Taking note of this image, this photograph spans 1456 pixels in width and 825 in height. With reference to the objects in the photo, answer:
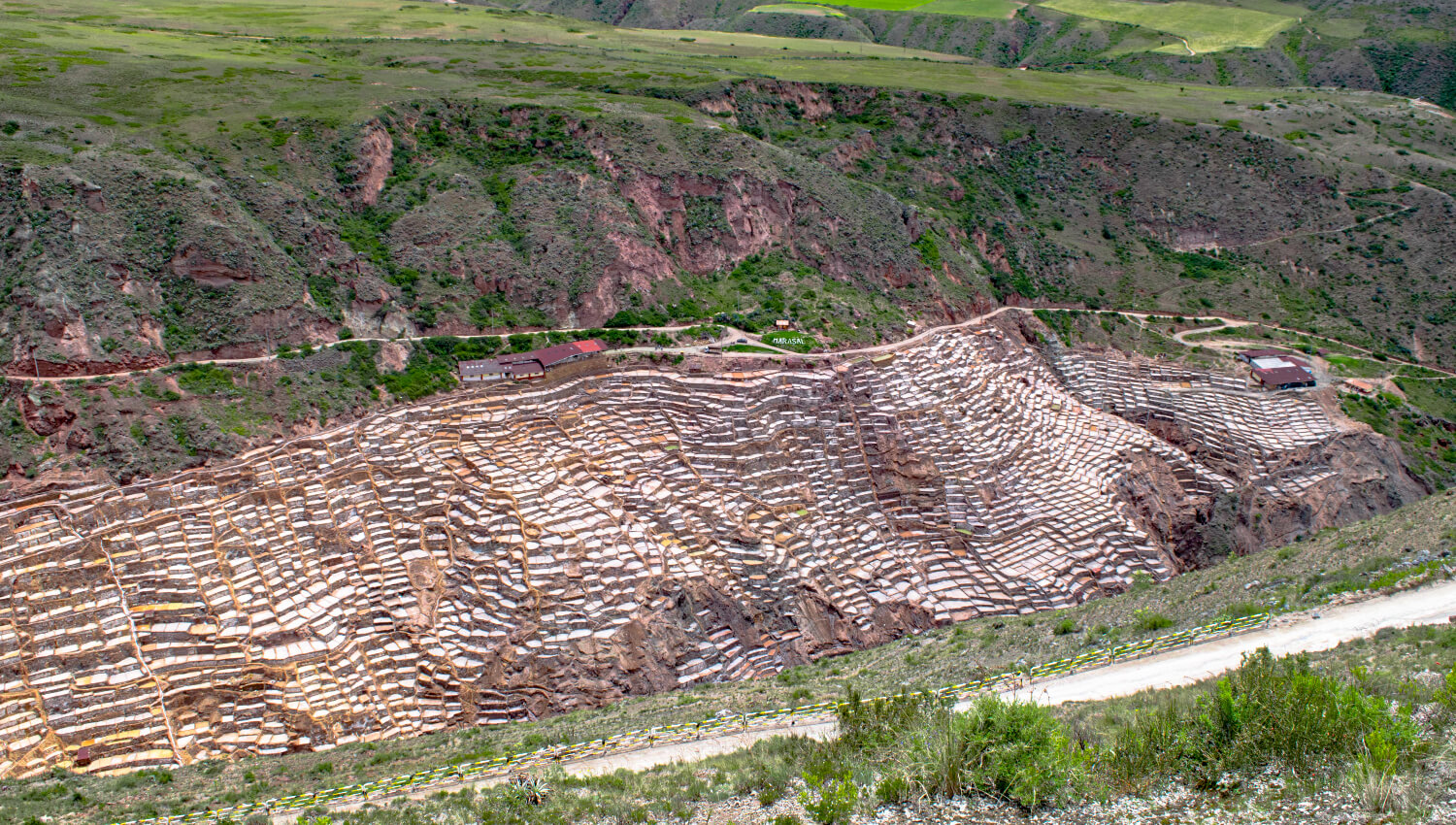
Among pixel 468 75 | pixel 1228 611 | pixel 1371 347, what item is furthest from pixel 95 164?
pixel 1371 347

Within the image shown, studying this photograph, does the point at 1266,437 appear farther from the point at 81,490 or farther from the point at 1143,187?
the point at 81,490

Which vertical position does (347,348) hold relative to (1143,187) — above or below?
below

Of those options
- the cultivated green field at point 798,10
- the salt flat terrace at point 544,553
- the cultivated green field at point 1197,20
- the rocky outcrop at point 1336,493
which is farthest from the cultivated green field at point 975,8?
the salt flat terrace at point 544,553

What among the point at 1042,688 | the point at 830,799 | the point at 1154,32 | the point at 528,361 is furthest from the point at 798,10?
the point at 830,799

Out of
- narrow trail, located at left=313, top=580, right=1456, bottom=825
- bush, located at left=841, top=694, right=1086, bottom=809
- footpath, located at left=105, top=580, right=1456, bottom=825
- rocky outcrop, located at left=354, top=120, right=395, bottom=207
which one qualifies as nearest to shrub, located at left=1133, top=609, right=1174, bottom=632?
footpath, located at left=105, top=580, right=1456, bottom=825

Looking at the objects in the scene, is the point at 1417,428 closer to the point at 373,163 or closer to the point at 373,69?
the point at 373,163
